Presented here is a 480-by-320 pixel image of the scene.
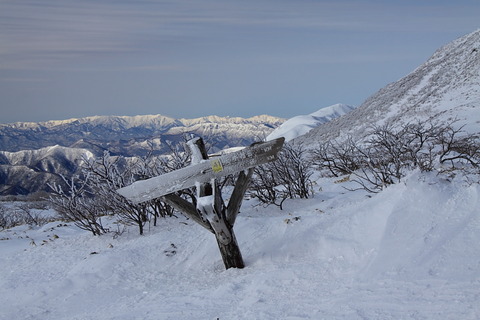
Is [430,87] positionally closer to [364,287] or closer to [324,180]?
[324,180]

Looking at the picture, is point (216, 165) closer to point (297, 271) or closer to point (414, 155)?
point (297, 271)

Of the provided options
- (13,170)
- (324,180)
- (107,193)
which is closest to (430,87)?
(324,180)

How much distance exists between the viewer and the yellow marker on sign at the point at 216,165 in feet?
17.0

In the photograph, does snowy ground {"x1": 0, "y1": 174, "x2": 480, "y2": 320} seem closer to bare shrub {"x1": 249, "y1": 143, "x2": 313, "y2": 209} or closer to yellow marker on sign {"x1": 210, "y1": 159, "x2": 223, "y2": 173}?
yellow marker on sign {"x1": 210, "y1": 159, "x2": 223, "y2": 173}

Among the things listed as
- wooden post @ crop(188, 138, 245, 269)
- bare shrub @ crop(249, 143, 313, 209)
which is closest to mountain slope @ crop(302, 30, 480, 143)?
bare shrub @ crop(249, 143, 313, 209)

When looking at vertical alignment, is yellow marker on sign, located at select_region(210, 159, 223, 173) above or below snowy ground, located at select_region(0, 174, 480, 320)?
above

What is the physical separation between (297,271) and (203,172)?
1891 millimetres

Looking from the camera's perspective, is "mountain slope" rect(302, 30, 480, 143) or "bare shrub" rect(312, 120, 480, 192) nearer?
"bare shrub" rect(312, 120, 480, 192)

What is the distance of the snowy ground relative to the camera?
12.2 feet

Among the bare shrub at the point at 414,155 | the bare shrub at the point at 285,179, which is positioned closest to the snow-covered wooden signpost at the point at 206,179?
the bare shrub at the point at 414,155

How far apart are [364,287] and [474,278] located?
108 centimetres

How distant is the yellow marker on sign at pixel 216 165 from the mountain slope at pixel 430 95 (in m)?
32.0

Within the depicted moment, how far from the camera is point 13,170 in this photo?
533 feet

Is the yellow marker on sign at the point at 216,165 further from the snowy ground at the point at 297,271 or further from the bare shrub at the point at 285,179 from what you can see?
the bare shrub at the point at 285,179
